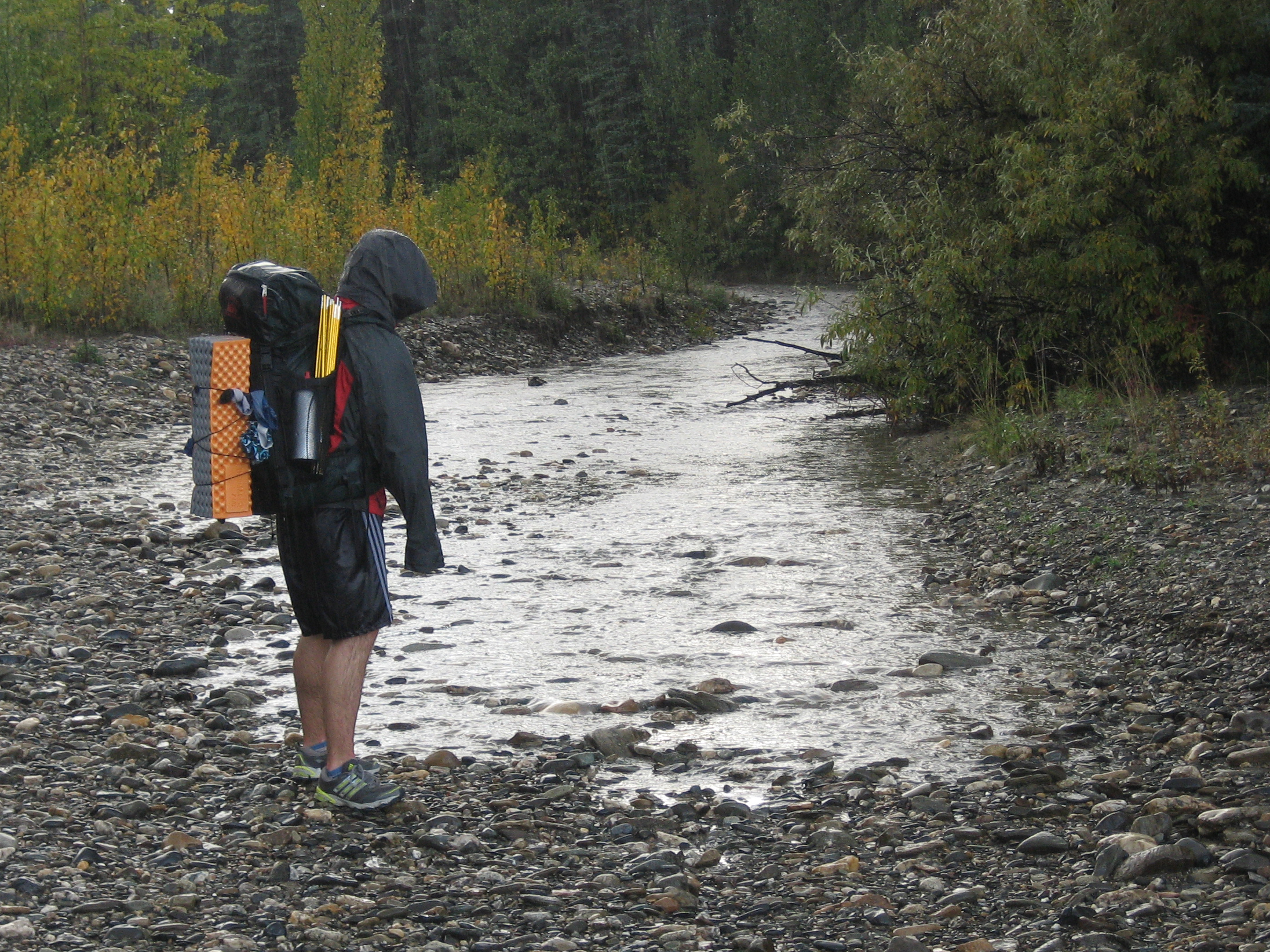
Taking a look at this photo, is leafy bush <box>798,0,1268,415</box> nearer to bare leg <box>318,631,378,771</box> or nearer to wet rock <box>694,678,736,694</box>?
wet rock <box>694,678,736,694</box>

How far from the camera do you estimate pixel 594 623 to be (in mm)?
6754

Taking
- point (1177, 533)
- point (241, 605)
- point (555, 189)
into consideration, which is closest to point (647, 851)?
point (241, 605)

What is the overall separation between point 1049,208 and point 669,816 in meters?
8.05

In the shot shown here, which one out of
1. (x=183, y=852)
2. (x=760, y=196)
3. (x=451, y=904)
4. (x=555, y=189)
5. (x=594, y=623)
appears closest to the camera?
(x=451, y=904)

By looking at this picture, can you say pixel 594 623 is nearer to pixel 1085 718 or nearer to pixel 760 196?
pixel 1085 718


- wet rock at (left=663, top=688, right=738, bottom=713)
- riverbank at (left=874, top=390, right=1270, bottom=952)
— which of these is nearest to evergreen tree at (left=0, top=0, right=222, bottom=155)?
riverbank at (left=874, top=390, right=1270, bottom=952)

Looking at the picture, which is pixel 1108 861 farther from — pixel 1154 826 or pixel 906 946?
pixel 906 946

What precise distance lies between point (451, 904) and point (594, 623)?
3.26 meters

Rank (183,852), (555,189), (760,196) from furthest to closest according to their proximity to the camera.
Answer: (555,189) < (760,196) < (183,852)

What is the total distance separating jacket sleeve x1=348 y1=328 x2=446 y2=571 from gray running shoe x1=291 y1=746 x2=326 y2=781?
0.81m

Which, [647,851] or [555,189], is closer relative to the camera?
[647,851]

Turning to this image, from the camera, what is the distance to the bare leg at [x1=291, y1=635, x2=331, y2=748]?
4.27m

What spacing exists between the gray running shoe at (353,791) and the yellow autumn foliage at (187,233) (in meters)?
12.6

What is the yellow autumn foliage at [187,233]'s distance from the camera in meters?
15.2
